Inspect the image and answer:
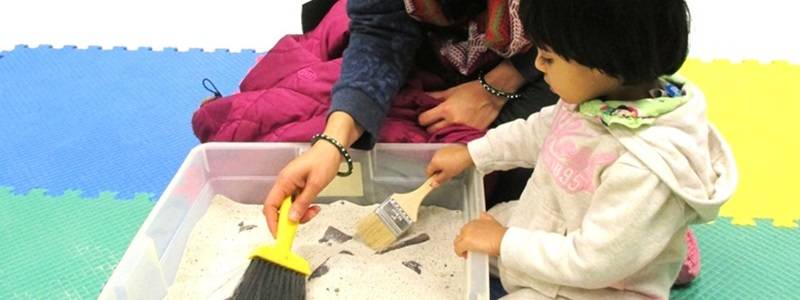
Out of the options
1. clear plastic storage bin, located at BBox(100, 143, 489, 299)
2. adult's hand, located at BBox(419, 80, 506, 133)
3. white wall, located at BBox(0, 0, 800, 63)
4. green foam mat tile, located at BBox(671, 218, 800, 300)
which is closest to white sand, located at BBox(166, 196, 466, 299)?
clear plastic storage bin, located at BBox(100, 143, 489, 299)

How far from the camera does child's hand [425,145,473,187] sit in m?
0.97

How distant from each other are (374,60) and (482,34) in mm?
163

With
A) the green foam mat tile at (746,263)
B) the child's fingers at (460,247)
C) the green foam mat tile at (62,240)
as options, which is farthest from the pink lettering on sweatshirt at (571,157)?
the green foam mat tile at (62,240)

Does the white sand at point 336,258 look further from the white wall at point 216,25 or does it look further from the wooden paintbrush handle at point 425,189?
the white wall at point 216,25

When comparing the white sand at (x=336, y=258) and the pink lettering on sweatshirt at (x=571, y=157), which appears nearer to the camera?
the pink lettering on sweatshirt at (x=571, y=157)

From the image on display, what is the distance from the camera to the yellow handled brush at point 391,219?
98 cm

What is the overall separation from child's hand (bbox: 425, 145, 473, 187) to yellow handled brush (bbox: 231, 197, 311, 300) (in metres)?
0.22

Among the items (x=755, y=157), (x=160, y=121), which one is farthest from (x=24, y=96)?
(x=755, y=157)

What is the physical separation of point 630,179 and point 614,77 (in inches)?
4.0

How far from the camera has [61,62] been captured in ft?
5.48

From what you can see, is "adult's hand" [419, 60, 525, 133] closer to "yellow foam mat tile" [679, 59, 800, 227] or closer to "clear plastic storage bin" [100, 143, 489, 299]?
"clear plastic storage bin" [100, 143, 489, 299]

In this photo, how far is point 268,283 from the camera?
0.86 metres

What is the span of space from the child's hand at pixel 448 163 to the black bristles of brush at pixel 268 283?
0.78 ft

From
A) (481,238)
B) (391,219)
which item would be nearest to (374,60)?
(391,219)
